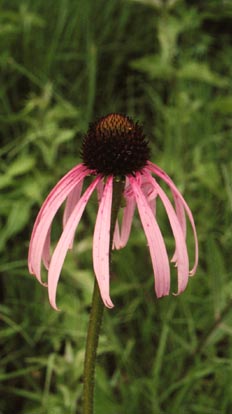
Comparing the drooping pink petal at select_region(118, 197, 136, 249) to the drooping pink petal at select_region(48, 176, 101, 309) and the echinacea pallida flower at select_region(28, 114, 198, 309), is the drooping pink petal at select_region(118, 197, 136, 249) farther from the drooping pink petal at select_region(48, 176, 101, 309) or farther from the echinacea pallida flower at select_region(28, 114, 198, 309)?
the drooping pink petal at select_region(48, 176, 101, 309)

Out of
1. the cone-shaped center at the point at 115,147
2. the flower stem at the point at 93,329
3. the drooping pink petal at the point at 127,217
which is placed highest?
the cone-shaped center at the point at 115,147

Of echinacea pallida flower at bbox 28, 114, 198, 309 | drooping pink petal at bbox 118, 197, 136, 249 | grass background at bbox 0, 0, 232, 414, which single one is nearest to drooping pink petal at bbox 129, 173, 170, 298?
echinacea pallida flower at bbox 28, 114, 198, 309

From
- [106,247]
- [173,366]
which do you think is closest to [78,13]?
[173,366]

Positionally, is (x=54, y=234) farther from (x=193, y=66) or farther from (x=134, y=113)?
(x=134, y=113)

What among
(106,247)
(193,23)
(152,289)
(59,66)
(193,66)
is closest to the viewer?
(106,247)

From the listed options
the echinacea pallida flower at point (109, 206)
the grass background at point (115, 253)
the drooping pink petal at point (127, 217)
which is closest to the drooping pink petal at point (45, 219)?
the echinacea pallida flower at point (109, 206)

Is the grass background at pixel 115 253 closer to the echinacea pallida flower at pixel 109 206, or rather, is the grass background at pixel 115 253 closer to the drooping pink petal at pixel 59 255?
the echinacea pallida flower at pixel 109 206
